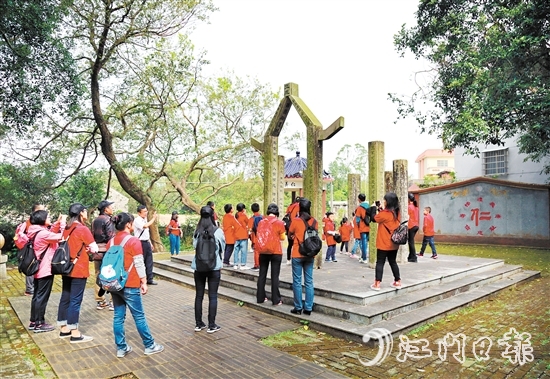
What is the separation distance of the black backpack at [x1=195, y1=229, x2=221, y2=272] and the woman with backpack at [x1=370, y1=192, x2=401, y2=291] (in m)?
2.72

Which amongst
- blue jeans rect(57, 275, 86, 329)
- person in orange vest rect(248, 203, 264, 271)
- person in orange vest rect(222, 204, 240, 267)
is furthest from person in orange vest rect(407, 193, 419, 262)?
blue jeans rect(57, 275, 86, 329)

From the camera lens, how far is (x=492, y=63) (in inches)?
417

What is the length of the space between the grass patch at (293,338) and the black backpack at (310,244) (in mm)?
1097

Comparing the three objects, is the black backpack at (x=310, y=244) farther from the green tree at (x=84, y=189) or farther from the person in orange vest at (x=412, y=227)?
the green tree at (x=84, y=189)

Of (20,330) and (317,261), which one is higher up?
(317,261)

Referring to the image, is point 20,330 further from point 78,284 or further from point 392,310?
point 392,310

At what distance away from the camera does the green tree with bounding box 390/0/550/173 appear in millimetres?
9234

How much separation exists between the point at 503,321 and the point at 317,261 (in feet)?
12.5

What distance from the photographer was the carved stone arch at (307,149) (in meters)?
Answer: 7.95

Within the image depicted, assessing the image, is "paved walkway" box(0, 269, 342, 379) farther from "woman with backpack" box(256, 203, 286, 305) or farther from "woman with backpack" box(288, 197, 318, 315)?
"woman with backpack" box(256, 203, 286, 305)

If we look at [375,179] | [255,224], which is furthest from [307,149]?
[255,224]

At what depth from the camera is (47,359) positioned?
14.1 ft

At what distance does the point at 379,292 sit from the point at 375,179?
3.31 m

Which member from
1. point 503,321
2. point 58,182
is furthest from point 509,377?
point 58,182
